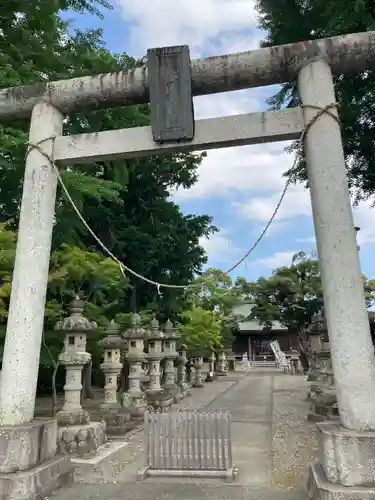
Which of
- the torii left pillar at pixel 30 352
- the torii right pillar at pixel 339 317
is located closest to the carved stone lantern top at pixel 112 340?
the torii left pillar at pixel 30 352

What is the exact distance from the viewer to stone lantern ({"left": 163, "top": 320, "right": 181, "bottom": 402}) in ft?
45.8

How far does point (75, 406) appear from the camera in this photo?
25.3 feet

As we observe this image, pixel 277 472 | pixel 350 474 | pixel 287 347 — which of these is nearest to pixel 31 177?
pixel 350 474

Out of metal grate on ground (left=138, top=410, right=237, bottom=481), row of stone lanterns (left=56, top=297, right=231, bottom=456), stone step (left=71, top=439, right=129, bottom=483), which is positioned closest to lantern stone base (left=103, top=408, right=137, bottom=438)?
row of stone lanterns (left=56, top=297, right=231, bottom=456)

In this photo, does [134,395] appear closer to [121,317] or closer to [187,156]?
[121,317]

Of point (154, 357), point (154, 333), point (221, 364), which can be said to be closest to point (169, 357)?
point (154, 357)

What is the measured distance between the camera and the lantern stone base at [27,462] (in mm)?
4176

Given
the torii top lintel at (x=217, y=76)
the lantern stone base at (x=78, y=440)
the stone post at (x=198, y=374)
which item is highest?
the torii top lintel at (x=217, y=76)

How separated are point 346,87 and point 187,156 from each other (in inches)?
422

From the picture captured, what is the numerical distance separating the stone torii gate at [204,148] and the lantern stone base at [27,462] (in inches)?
0.5

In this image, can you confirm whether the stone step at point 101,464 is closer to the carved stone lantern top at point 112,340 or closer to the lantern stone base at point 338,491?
the carved stone lantern top at point 112,340

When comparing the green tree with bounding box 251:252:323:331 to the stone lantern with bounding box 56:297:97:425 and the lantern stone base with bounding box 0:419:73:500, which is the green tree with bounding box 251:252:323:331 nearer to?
the stone lantern with bounding box 56:297:97:425

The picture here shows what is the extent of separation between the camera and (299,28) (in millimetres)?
9992

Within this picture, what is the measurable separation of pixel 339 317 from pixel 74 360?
5.42 meters
